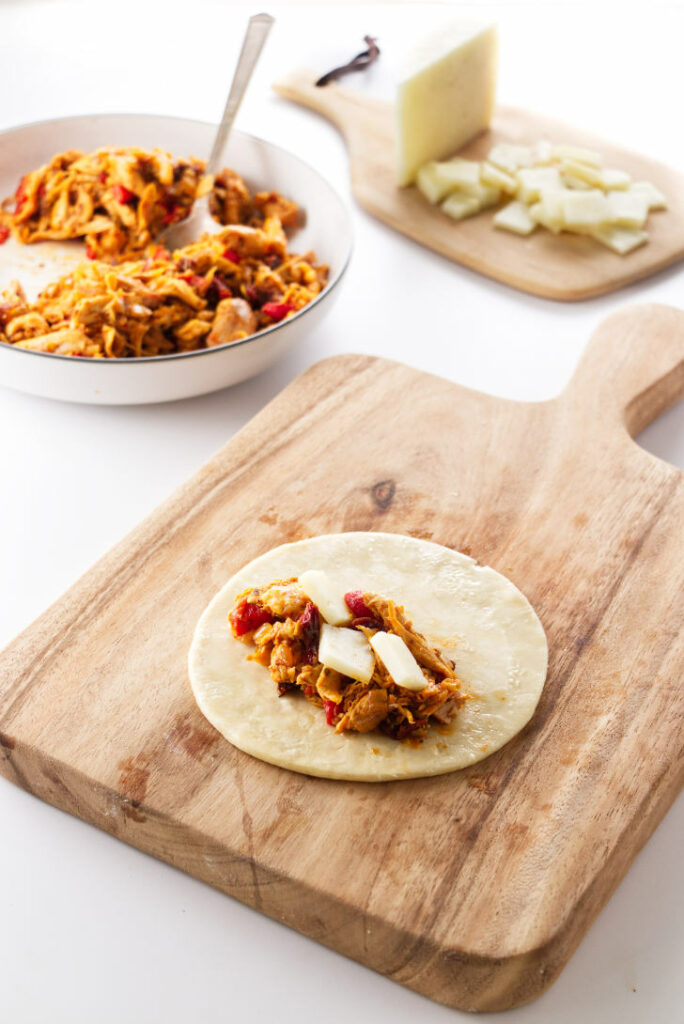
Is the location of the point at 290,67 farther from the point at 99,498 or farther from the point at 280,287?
the point at 99,498

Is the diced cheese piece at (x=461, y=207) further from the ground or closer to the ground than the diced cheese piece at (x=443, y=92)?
closer to the ground

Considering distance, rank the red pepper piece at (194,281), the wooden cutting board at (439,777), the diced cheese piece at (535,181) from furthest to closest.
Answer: the diced cheese piece at (535,181)
the red pepper piece at (194,281)
the wooden cutting board at (439,777)

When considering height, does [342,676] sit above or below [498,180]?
below

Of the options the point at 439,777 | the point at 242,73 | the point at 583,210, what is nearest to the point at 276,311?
the point at 242,73

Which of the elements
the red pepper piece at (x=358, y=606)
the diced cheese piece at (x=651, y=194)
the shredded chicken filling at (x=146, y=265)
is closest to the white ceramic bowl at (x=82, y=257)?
the shredded chicken filling at (x=146, y=265)

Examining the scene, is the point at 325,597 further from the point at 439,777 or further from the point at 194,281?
the point at 194,281

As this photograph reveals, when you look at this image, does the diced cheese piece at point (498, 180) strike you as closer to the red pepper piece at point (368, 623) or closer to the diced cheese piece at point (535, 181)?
the diced cheese piece at point (535, 181)
